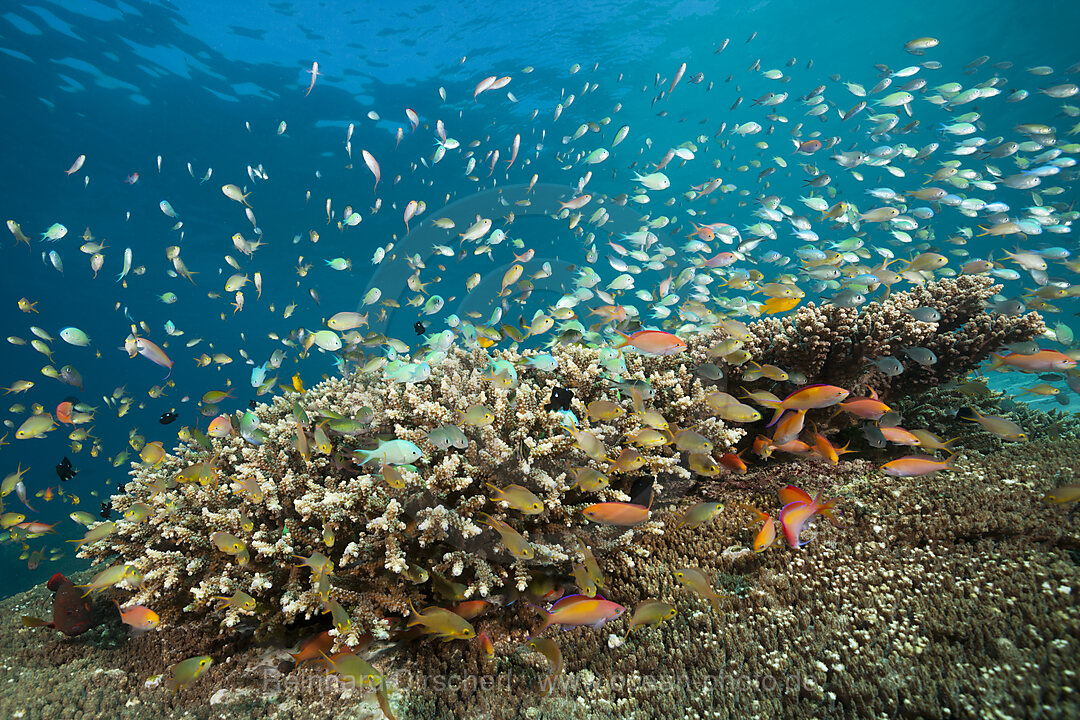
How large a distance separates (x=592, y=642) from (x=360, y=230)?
4009 centimetres

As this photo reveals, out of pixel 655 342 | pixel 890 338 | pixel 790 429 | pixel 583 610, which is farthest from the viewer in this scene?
pixel 890 338

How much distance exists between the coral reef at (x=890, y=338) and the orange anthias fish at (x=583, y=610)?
3624 mm

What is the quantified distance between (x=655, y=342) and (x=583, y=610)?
2300 millimetres

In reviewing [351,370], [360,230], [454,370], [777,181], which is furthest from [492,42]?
[777,181]

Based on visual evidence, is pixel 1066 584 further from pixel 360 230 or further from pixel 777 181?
pixel 777 181

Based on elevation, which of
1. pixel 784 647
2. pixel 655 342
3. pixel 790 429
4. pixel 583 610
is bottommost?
pixel 784 647

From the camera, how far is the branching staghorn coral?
10.7 ft

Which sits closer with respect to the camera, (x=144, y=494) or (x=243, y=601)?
(x=243, y=601)

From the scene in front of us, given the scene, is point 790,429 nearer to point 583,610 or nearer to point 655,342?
point 655,342

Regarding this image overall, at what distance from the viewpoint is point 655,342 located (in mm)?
3939

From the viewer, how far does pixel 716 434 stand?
438cm

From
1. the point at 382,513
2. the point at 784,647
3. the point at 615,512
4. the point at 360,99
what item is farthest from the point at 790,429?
the point at 360,99

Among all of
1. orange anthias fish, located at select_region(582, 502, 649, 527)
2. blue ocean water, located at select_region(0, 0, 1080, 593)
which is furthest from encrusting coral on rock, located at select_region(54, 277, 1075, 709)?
blue ocean water, located at select_region(0, 0, 1080, 593)

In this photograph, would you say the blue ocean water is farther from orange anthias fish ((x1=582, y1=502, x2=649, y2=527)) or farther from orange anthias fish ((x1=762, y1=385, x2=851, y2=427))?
orange anthias fish ((x1=582, y1=502, x2=649, y2=527))
